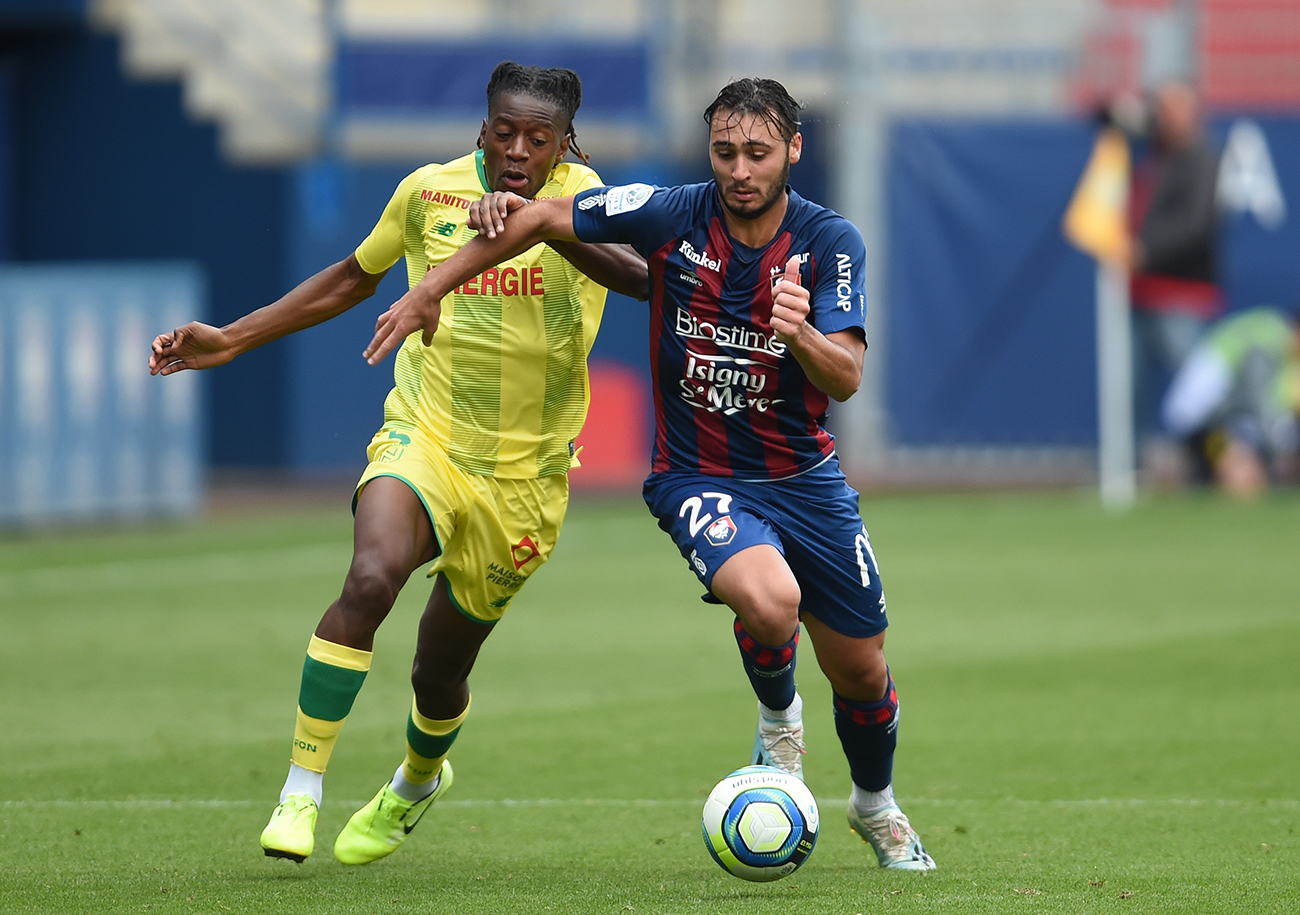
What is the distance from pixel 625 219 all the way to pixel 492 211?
39 centimetres

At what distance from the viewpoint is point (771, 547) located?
222 inches

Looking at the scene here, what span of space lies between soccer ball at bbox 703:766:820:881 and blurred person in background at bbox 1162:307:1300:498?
14.1 meters

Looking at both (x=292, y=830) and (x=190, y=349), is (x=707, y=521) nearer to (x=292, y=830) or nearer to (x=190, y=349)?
(x=292, y=830)

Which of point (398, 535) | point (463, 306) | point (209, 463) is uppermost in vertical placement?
point (463, 306)

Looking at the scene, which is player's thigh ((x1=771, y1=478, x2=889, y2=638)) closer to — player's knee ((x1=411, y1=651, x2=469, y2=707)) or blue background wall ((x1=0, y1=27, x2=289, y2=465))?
player's knee ((x1=411, y1=651, x2=469, y2=707))

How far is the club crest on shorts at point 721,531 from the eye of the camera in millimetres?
5656

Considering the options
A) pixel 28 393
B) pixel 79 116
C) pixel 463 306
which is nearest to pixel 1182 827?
pixel 463 306

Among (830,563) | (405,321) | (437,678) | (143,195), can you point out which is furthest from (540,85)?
(143,195)

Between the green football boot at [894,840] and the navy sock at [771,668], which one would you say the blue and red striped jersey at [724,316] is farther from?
the green football boot at [894,840]

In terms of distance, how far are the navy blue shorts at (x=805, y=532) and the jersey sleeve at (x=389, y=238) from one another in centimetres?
122

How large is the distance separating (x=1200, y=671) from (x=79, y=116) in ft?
51.1

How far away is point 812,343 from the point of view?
5.32m

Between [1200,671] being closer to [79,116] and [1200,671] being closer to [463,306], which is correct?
[463,306]

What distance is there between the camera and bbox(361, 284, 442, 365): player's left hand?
18.0ft
